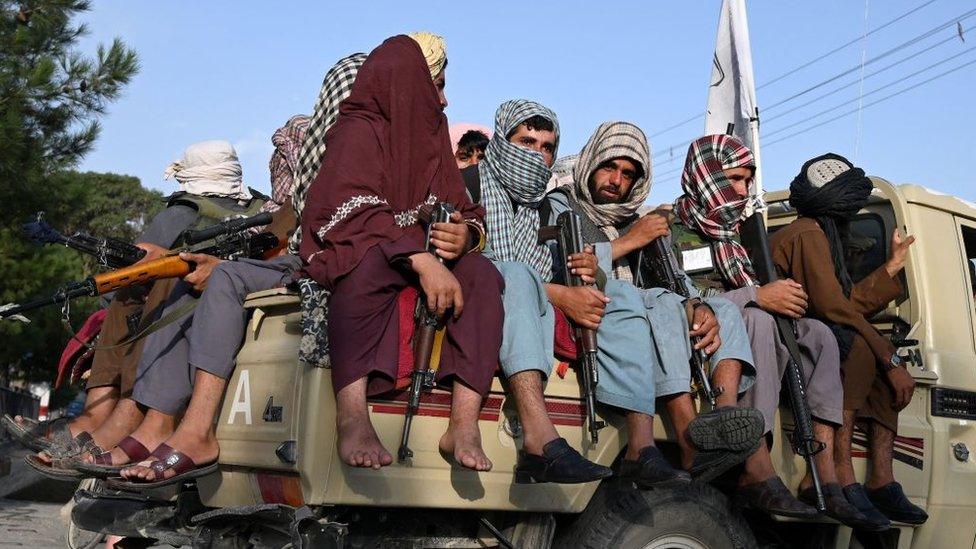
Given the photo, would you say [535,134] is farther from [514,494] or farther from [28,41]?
[28,41]

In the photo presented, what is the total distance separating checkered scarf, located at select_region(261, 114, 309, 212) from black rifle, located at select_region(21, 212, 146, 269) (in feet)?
3.10

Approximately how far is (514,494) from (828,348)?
185 centimetres

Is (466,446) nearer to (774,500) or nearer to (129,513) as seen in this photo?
(774,500)

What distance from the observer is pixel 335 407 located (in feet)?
11.9

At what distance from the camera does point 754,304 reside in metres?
4.92

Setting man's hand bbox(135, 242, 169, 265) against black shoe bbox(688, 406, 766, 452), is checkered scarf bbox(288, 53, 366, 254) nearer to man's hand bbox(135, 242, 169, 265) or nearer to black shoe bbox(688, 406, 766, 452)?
man's hand bbox(135, 242, 169, 265)

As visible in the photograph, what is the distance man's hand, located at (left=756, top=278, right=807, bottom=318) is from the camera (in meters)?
4.91

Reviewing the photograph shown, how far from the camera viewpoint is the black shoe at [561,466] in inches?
144

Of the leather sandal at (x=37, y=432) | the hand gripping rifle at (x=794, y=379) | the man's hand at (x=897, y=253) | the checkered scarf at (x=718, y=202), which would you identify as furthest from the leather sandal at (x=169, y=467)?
the man's hand at (x=897, y=253)

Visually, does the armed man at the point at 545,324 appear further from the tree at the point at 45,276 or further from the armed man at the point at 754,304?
the tree at the point at 45,276

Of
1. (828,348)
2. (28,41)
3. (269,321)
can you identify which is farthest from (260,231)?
(28,41)

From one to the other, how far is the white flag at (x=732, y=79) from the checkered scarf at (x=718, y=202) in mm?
2729

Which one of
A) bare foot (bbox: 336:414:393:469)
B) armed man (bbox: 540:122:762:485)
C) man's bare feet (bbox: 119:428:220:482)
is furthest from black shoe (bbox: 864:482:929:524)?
man's bare feet (bbox: 119:428:220:482)

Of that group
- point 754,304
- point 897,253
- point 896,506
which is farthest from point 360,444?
point 897,253
